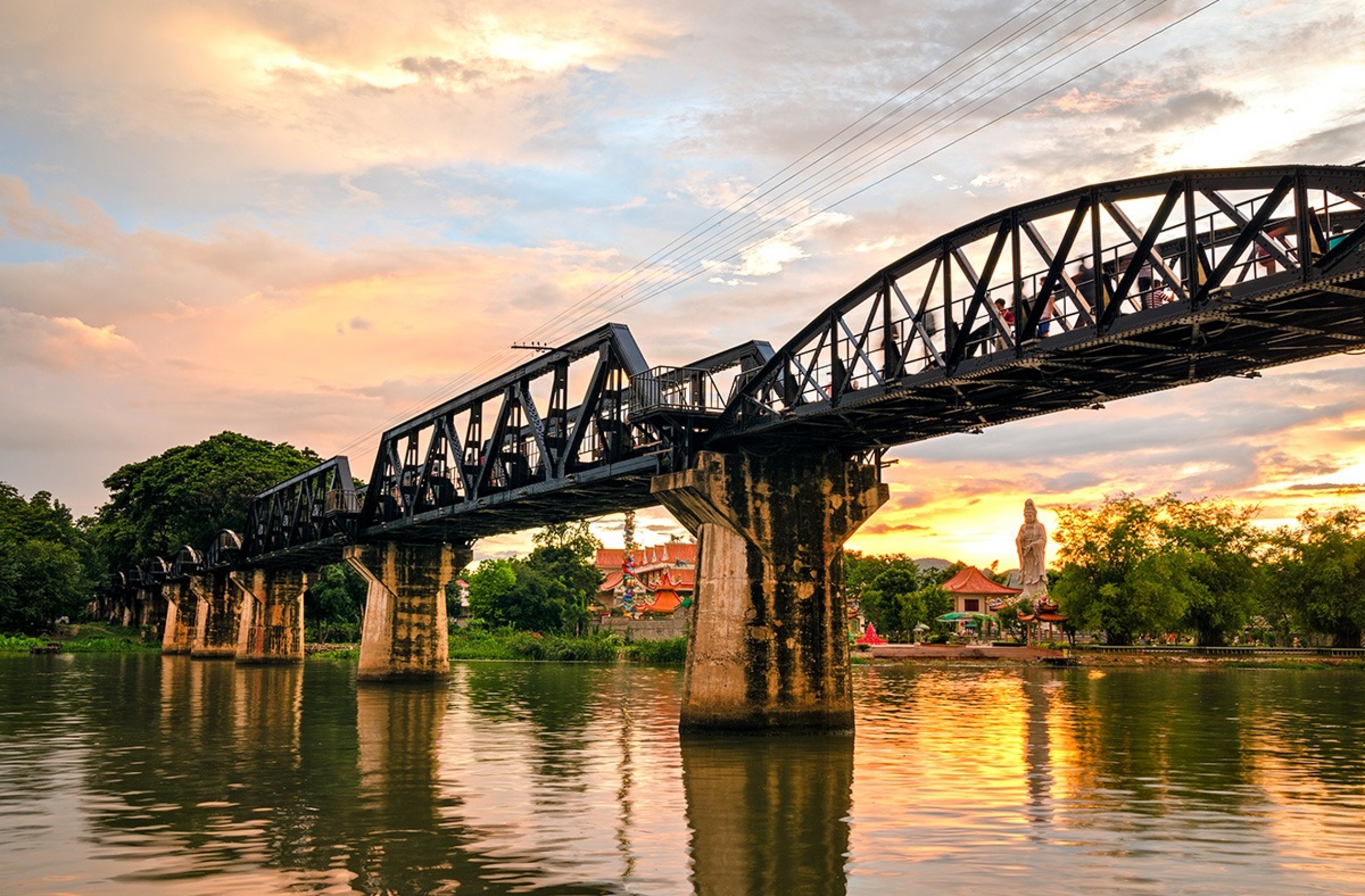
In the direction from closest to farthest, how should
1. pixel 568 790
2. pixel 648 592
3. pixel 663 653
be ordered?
pixel 568 790 < pixel 663 653 < pixel 648 592

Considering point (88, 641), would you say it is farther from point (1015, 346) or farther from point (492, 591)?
point (1015, 346)

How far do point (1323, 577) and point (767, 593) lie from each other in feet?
243

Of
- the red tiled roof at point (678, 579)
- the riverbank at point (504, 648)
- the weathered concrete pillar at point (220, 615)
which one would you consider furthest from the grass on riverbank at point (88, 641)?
the red tiled roof at point (678, 579)

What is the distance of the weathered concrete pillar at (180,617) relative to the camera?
12238cm

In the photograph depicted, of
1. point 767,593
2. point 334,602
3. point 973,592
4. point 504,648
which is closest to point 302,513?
point 504,648

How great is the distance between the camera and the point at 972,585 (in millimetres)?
159250

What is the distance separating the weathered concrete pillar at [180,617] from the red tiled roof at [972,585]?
9138 centimetres

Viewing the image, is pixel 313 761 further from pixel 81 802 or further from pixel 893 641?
pixel 893 641

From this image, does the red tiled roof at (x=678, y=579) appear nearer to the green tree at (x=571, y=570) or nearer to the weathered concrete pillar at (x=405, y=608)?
the green tree at (x=571, y=570)

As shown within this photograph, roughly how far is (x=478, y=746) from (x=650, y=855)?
17.7m

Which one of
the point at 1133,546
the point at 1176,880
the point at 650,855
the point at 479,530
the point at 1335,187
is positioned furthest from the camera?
the point at 1133,546

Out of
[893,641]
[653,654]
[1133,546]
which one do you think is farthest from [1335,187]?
[893,641]

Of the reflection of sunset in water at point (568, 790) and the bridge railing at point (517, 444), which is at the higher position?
the bridge railing at point (517, 444)

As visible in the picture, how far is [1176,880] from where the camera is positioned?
55.7 ft
